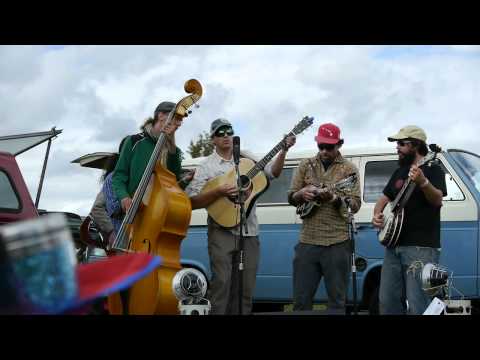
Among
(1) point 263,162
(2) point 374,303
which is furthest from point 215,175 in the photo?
(2) point 374,303

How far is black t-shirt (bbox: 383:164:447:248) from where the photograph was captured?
5.67 meters

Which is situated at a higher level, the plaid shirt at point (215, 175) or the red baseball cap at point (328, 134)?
the red baseball cap at point (328, 134)

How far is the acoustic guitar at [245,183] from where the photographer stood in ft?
20.2

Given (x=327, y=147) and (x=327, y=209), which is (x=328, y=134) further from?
(x=327, y=209)

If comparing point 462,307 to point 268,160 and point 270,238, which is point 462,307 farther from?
point 270,238

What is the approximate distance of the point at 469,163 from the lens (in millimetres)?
7711

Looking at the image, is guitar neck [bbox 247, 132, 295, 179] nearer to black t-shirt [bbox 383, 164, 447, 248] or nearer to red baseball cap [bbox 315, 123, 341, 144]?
red baseball cap [bbox 315, 123, 341, 144]

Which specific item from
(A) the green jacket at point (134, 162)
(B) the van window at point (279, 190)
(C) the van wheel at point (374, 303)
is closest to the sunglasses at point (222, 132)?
(A) the green jacket at point (134, 162)

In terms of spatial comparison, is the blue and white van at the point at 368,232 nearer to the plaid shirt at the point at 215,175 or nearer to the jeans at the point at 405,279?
the jeans at the point at 405,279

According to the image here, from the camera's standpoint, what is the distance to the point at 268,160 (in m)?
6.18

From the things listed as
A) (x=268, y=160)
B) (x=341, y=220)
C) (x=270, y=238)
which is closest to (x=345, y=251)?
(x=341, y=220)

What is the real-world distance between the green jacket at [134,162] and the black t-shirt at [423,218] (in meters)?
1.83

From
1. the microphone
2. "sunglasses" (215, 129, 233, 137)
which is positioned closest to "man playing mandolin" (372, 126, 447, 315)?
the microphone

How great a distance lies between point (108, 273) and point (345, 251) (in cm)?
514
